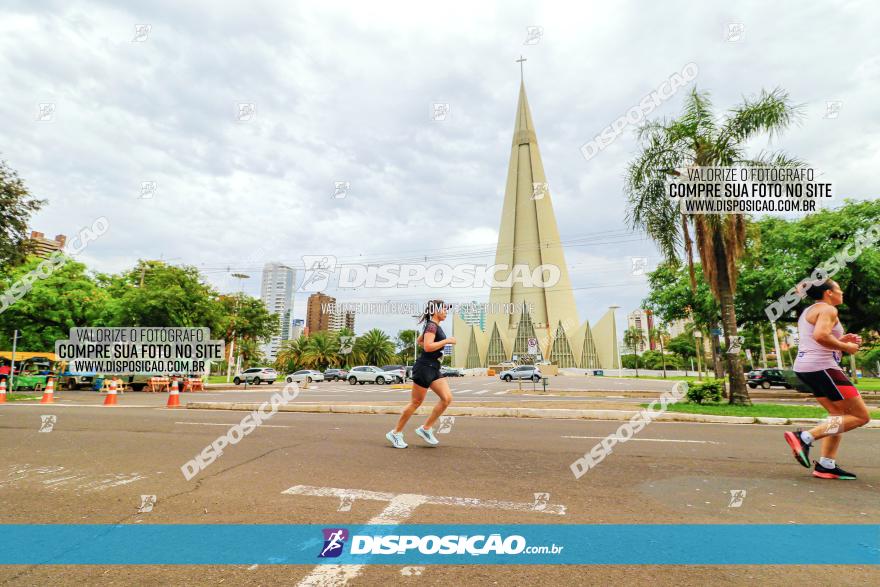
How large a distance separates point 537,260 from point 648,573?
93.5 m

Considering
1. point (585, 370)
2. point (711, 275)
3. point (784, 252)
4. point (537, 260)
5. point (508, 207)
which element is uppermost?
point (508, 207)

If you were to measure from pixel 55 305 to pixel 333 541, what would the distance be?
37.5m

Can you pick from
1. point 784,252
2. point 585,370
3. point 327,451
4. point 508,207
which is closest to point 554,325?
point 585,370

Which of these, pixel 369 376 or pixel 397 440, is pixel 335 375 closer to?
pixel 369 376

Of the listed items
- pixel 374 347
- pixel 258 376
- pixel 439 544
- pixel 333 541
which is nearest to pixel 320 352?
pixel 374 347

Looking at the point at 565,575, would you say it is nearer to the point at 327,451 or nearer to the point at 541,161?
the point at 327,451

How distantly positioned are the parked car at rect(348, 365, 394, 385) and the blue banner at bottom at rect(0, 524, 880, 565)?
3582 centimetres

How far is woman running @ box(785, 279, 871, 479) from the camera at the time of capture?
14.9 ft

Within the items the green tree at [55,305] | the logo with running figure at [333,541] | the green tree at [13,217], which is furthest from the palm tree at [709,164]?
the green tree at [55,305]

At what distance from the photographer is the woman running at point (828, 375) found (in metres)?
4.54

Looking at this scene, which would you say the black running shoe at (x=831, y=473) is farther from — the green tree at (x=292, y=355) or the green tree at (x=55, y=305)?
the green tree at (x=292, y=355)

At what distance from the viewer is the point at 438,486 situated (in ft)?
13.8

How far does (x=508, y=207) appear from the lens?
95.9 meters

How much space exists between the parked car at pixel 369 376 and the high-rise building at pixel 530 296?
5405 cm
